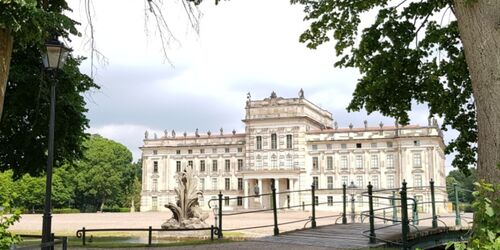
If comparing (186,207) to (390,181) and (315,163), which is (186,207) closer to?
(390,181)

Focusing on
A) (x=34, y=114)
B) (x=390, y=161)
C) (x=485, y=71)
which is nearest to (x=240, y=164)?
(x=390, y=161)

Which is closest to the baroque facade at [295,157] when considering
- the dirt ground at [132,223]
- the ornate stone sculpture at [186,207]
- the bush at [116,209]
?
the bush at [116,209]

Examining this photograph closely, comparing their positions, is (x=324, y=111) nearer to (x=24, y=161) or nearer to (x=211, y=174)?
(x=211, y=174)

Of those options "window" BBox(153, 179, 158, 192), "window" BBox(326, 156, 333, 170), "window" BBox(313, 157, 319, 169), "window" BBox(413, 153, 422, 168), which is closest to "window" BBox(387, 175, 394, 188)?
"window" BBox(413, 153, 422, 168)

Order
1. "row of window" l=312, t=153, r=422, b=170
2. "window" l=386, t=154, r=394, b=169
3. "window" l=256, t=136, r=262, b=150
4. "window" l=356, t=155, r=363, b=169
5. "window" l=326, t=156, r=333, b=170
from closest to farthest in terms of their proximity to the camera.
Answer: "row of window" l=312, t=153, r=422, b=170, "window" l=386, t=154, r=394, b=169, "window" l=356, t=155, r=363, b=169, "window" l=326, t=156, r=333, b=170, "window" l=256, t=136, r=262, b=150

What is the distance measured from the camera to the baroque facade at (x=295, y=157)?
6412cm

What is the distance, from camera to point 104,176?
2776 inches

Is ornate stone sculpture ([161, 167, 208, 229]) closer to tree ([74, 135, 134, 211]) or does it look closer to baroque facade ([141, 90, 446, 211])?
baroque facade ([141, 90, 446, 211])

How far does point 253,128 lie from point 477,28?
6476 centimetres

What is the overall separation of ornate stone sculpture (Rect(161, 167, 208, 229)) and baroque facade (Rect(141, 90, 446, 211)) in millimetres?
44317

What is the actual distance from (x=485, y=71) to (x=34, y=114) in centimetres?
1081

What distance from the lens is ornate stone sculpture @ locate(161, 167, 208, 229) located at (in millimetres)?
18219

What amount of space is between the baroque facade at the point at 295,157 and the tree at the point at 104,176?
4.11 metres

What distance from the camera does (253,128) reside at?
7100 centimetres
